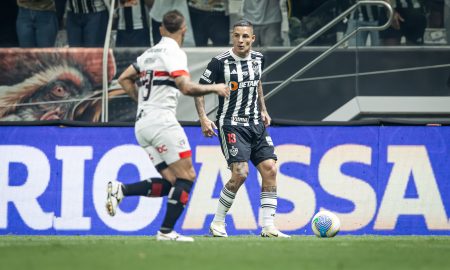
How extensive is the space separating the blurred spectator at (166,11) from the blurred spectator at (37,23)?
1.36 m

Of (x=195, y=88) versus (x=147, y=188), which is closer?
(x=195, y=88)

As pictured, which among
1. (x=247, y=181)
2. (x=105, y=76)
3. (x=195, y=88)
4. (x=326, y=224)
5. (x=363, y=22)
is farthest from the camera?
(x=363, y=22)

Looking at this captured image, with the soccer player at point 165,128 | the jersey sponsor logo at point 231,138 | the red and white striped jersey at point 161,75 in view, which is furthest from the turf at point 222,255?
the jersey sponsor logo at point 231,138

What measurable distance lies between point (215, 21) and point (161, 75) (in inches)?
226

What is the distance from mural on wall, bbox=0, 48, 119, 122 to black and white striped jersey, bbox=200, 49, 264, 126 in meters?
3.58

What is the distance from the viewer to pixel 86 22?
15.9m


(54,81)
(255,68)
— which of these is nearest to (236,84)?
(255,68)

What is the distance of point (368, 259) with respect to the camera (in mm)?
8586

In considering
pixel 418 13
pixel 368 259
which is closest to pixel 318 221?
pixel 368 259

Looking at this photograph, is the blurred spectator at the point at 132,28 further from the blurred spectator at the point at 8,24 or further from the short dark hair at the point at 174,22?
the short dark hair at the point at 174,22

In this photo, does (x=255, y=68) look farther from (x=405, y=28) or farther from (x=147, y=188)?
(x=405, y=28)

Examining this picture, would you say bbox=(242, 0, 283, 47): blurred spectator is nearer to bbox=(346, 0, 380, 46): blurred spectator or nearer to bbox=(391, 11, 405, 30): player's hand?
bbox=(346, 0, 380, 46): blurred spectator

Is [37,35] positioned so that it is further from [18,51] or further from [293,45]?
[293,45]

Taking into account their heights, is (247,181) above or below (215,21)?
below
